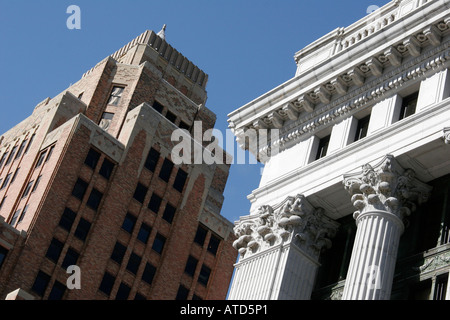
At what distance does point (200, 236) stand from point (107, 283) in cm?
1558

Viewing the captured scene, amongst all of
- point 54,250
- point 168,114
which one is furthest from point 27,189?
point 168,114

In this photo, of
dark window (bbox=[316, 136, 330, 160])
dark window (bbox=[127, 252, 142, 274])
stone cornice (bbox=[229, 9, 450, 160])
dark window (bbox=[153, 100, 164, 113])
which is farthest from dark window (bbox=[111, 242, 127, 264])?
dark window (bbox=[316, 136, 330, 160])

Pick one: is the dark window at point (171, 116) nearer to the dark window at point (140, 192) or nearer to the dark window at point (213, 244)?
the dark window at point (140, 192)

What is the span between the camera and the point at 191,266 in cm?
10119

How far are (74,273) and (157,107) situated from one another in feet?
93.6

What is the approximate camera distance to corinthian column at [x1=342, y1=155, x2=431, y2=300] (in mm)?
27312

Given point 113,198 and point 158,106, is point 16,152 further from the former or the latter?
point 158,106

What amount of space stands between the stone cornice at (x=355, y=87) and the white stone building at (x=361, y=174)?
0.14 feet

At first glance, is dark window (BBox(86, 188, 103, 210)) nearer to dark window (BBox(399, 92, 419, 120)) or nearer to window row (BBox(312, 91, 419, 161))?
window row (BBox(312, 91, 419, 161))

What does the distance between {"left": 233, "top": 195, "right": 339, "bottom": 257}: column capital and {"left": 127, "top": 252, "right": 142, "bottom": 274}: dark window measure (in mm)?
63202

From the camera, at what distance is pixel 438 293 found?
27.1 m

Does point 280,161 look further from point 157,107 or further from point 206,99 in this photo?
point 206,99

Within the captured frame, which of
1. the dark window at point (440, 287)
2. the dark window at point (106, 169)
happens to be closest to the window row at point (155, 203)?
the dark window at point (106, 169)
